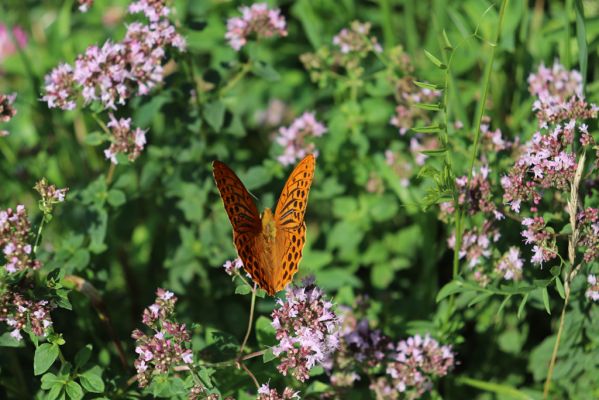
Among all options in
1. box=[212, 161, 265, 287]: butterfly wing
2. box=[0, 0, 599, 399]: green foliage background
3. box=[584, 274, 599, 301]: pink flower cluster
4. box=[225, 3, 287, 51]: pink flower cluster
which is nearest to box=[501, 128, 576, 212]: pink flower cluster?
box=[584, 274, 599, 301]: pink flower cluster

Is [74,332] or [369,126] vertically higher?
[369,126]

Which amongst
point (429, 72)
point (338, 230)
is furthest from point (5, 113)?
point (429, 72)

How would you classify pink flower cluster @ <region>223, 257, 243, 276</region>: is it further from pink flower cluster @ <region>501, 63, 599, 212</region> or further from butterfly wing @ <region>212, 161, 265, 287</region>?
pink flower cluster @ <region>501, 63, 599, 212</region>

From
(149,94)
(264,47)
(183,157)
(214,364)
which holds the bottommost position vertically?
(214,364)

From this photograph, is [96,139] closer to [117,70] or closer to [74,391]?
[117,70]

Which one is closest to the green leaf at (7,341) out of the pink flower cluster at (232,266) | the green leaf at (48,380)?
the green leaf at (48,380)

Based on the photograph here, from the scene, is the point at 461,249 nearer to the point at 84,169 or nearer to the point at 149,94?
the point at 149,94

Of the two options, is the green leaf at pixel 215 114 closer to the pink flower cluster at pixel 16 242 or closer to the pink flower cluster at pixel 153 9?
the pink flower cluster at pixel 153 9
